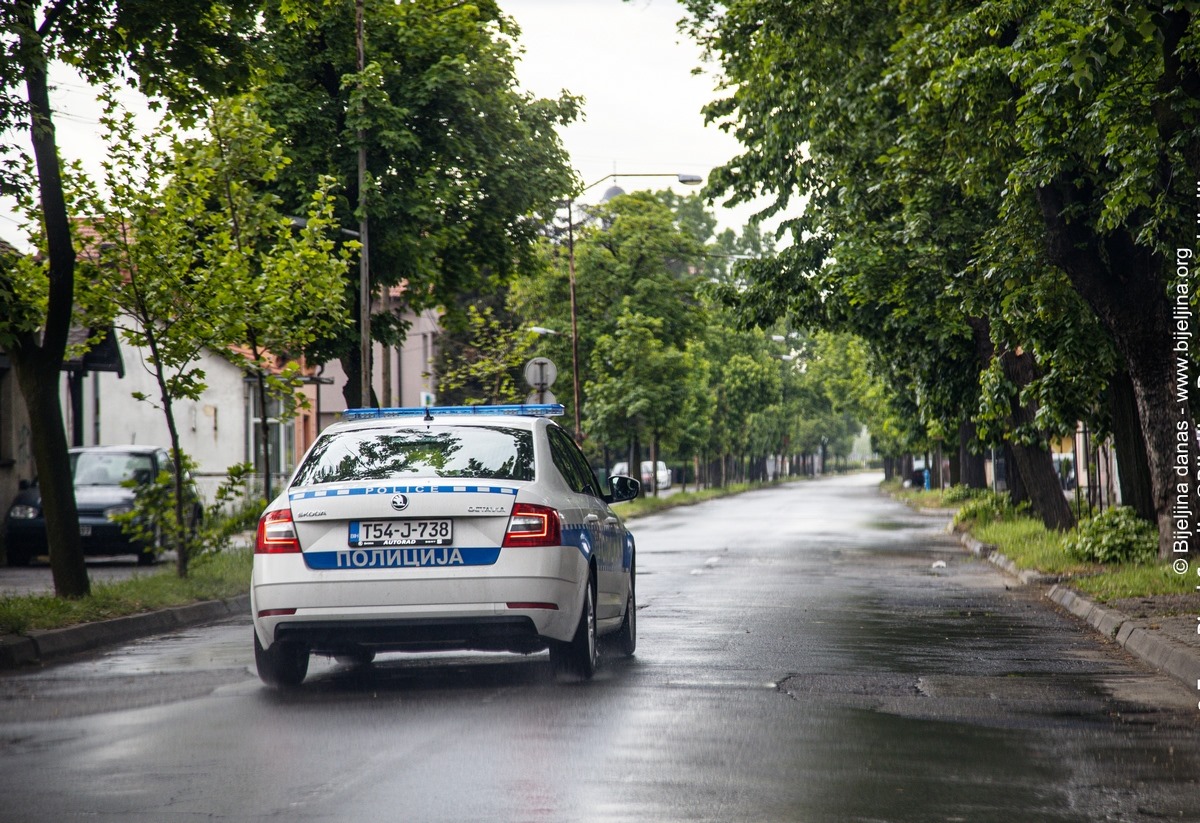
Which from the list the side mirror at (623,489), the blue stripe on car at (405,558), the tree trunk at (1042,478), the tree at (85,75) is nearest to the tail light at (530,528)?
the blue stripe on car at (405,558)

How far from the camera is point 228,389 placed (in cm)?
4331

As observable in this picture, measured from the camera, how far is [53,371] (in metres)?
14.4

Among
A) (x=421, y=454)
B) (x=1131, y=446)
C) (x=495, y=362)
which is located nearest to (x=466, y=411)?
(x=421, y=454)

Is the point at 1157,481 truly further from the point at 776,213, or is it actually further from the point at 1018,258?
the point at 776,213

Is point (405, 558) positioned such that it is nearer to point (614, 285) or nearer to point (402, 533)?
point (402, 533)

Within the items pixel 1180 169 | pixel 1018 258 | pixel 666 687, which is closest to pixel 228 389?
pixel 1018 258

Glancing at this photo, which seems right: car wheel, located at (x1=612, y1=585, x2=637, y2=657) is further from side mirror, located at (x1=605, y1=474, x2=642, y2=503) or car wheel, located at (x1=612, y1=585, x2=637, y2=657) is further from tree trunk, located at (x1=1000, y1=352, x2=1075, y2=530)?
tree trunk, located at (x1=1000, y1=352, x2=1075, y2=530)

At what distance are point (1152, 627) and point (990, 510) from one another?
20634mm

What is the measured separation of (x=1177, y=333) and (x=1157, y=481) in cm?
155

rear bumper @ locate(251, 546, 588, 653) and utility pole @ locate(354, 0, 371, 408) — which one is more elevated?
utility pole @ locate(354, 0, 371, 408)

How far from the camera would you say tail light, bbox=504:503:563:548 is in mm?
9273

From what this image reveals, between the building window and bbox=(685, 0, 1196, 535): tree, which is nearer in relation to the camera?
bbox=(685, 0, 1196, 535): tree

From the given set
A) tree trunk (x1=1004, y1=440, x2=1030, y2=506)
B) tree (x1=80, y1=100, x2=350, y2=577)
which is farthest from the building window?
tree (x1=80, y1=100, x2=350, y2=577)

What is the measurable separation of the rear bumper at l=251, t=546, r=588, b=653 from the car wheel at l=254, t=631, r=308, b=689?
402 mm
